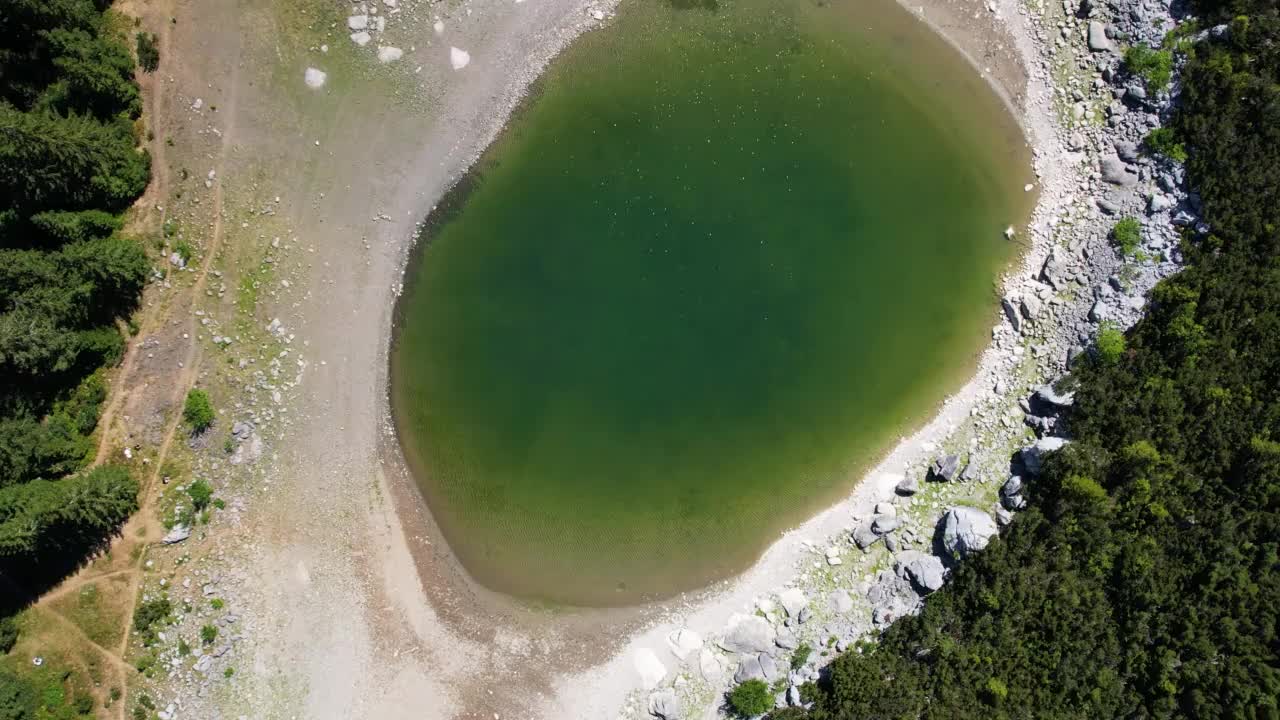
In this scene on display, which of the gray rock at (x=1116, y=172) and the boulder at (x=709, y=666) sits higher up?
the gray rock at (x=1116, y=172)

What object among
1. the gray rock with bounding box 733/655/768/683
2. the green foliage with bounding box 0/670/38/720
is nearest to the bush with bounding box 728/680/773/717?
the gray rock with bounding box 733/655/768/683

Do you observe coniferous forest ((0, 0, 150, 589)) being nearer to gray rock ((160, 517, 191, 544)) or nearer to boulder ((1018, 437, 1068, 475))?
gray rock ((160, 517, 191, 544))

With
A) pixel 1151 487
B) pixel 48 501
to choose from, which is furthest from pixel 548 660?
pixel 1151 487

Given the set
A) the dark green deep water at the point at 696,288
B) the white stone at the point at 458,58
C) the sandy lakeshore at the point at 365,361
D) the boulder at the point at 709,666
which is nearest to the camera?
the sandy lakeshore at the point at 365,361

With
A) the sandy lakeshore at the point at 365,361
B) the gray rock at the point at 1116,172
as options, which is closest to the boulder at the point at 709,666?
the sandy lakeshore at the point at 365,361

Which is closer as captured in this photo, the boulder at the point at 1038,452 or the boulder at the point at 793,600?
the boulder at the point at 1038,452

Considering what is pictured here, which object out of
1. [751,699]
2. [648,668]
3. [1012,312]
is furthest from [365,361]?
[1012,312]

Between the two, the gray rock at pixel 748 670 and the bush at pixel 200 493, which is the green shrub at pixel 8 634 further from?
the gray rock at pixel 748 670
